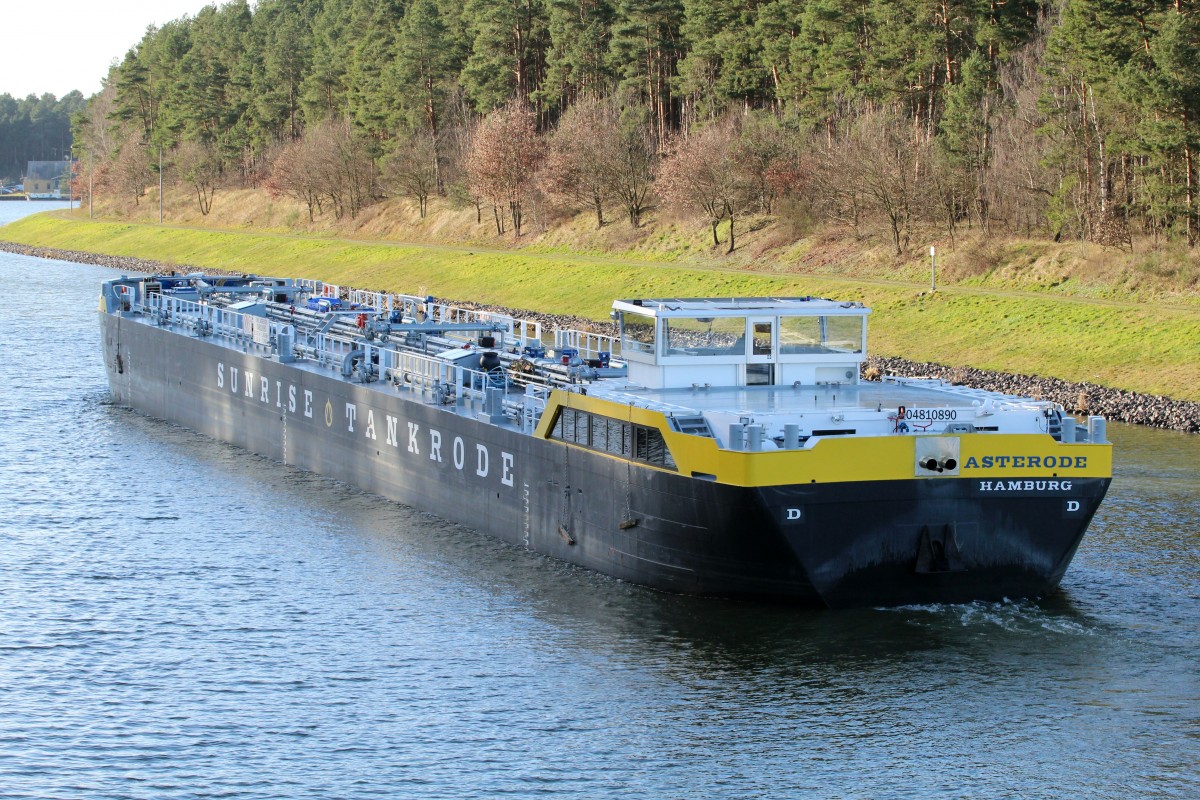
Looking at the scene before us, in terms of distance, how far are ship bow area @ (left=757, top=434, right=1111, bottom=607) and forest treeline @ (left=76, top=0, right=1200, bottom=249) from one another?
131 ft

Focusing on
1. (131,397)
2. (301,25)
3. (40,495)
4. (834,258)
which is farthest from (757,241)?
(301,25)

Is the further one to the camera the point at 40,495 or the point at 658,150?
the point at 658,150

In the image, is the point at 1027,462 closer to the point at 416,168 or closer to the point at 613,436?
the point at 613,436

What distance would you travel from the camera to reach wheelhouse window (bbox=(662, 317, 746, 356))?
106 ft

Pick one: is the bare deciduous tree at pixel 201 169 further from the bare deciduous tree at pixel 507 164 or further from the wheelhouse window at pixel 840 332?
the wheelhouse window at pixel 840 332

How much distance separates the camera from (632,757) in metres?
22.5

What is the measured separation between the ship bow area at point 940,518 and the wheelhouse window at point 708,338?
6321 millimetres

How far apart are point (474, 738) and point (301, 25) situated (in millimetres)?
151658

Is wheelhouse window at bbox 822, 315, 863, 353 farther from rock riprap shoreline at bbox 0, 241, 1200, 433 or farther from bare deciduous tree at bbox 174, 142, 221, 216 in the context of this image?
bare deciduous tree at bbox 174, 142, 221, 216

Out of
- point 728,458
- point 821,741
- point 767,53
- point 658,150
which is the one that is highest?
point 767,53

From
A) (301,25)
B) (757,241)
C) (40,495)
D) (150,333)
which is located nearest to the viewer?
(40,495)

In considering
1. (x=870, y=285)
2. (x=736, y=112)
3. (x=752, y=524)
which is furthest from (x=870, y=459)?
(x=736, y=112)

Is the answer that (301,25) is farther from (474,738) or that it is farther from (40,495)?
(474,738)

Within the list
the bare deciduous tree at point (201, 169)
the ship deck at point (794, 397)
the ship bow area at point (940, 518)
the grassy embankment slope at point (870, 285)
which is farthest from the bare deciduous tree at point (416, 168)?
the ship bow area at point (940, 518)
